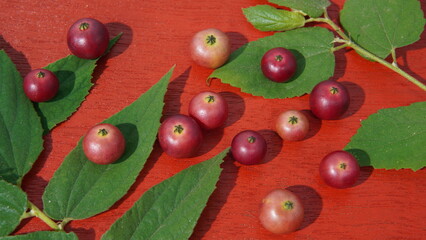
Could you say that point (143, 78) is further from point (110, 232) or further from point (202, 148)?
point (110, 232)

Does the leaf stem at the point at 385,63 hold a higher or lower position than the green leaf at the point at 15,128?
lower

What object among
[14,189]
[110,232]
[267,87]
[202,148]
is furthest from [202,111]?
[14,189]

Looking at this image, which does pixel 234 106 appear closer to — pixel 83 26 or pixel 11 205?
pixel 83 26

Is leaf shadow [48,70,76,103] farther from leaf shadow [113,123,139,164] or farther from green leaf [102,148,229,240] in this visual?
green leaf [102,148,229,240]

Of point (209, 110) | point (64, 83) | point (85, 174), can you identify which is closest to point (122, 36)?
point (64, 83)

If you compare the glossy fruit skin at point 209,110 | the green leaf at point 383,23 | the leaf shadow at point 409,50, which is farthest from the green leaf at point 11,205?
the leaf shadow at point 409,50

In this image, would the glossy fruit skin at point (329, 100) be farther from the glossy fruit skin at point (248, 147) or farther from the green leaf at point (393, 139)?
the glossy fruit skin at point (248, 147)
